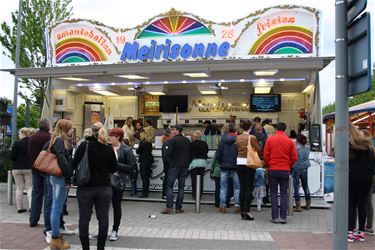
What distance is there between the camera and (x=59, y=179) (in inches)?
251

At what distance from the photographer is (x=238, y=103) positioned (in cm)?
1556

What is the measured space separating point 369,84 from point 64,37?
436 inches

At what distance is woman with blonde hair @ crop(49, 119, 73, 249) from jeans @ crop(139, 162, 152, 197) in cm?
466

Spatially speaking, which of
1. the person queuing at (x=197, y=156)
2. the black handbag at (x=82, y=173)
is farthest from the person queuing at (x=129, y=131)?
the black handbag at (x=82, y=173)

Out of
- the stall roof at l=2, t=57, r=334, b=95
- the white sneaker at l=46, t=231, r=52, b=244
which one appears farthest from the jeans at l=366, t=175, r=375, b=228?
the white sneaker at l=46, t=231, r=52, b=244

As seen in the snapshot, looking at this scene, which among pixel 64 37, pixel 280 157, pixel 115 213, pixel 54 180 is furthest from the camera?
pixel 64 37

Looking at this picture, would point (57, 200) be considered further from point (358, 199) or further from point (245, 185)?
point (358, 199)

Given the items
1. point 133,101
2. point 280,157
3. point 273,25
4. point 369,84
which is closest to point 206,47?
point 273,25

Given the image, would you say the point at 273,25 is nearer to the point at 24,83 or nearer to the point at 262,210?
the point at 262,210

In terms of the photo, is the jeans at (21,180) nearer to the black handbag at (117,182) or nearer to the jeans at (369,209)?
the black handbag at (117,182)

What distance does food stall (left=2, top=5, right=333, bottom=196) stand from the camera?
35.9ft

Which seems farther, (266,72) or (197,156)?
(266,72)

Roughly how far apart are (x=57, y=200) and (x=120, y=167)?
101cm

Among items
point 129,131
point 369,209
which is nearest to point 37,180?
point 129,131
